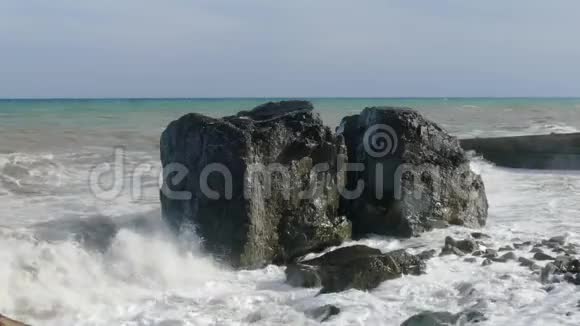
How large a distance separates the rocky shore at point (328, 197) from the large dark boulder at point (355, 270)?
0.04ft

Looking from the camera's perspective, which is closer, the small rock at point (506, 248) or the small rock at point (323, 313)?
the small rock at point (323, 313)

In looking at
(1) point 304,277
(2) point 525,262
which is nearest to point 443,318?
(1) point 304,277

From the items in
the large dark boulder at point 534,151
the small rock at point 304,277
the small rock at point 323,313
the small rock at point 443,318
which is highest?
the large dark boulder at point 534,151

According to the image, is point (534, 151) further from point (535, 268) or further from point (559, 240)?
point (535, 268)

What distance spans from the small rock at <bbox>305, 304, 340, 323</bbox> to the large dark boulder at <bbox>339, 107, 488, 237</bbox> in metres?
2.58

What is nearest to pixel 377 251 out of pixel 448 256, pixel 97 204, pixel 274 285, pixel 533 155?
pixel 448 256

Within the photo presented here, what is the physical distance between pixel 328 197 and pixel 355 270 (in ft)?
5.67

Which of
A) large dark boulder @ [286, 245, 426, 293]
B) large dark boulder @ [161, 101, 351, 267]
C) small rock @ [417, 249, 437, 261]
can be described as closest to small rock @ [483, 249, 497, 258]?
small rock @ [417, 249, 437, 261]

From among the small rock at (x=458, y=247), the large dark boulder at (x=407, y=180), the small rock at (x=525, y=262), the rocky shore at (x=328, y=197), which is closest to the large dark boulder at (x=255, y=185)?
the rocky shore at (x=328, y=197)

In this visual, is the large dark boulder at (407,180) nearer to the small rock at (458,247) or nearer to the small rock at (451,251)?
the small rock at (458,247)

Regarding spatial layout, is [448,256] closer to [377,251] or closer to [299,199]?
[377,251]

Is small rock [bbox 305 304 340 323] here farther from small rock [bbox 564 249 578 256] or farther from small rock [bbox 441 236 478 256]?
small rock [bbox 564 249 578 256]

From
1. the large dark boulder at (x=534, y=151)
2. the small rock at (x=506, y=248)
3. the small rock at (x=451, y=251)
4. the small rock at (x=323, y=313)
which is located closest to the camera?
the small rock at (x=323, y=313)

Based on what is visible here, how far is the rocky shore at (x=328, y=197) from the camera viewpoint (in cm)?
614
